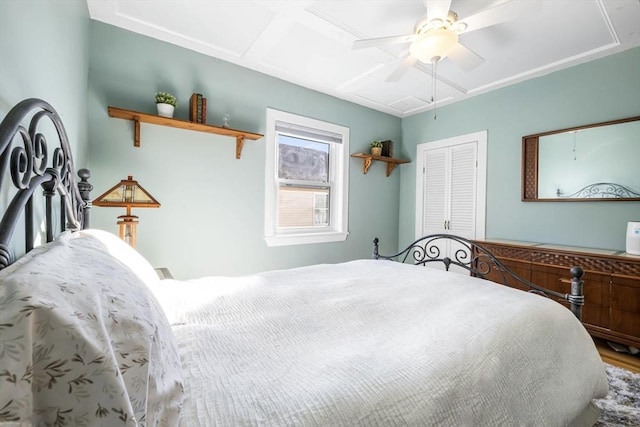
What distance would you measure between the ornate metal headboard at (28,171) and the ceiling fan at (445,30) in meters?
1.82

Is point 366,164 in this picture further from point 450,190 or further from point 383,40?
point 383,40

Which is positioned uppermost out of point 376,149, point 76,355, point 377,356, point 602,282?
point 376,149

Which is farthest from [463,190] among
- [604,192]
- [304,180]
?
[304,180]

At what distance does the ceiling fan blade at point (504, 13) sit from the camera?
1.46 meters

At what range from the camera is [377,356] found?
2.80ft

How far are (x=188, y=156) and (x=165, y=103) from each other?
469 millimetres

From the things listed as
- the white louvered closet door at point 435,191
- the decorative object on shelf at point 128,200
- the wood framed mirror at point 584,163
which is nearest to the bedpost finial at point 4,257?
the decorative object on shelf at point 128,200

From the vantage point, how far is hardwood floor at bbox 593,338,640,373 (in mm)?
2066

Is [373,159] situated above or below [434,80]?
below

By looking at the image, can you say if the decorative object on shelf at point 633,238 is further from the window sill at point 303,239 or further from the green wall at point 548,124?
the window sill at point 303,239

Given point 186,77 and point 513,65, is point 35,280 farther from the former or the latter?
point 513,65

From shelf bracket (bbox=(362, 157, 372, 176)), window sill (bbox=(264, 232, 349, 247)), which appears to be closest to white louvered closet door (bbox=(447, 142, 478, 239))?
shelf bracket (bbox=(362, 157, 372, 176))

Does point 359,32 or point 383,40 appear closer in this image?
point 383,40

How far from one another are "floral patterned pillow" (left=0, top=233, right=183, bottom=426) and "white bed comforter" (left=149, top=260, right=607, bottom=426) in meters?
0.18
